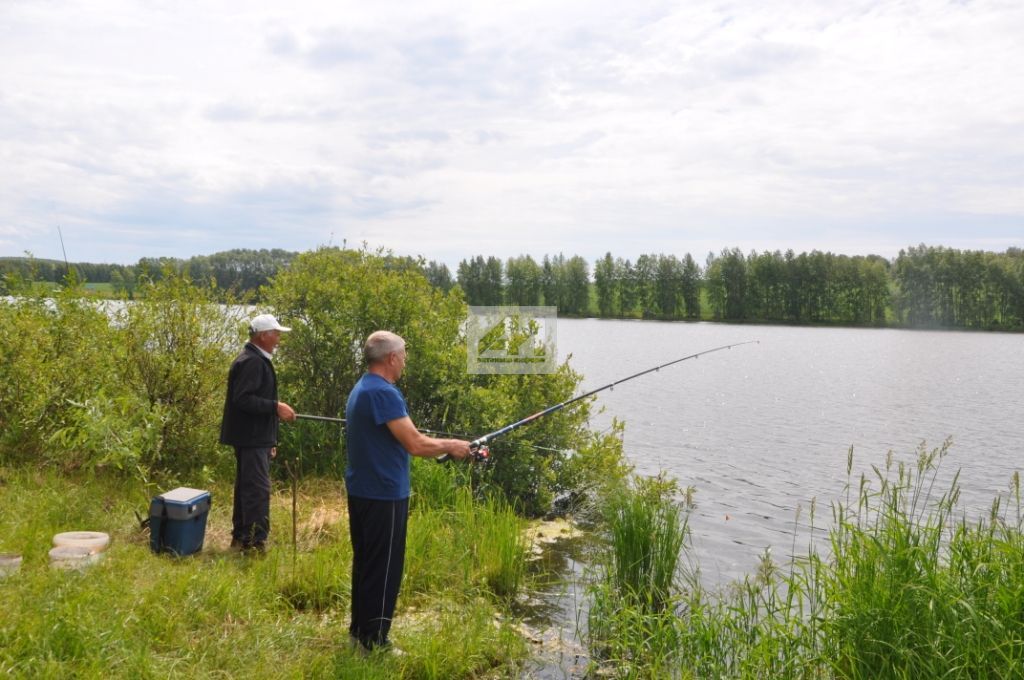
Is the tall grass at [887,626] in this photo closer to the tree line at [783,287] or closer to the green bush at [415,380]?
the green bush at [415,380]

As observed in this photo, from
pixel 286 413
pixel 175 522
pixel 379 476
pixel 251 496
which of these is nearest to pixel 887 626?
pixel 379 476

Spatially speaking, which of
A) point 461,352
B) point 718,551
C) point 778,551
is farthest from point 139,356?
point 778,551

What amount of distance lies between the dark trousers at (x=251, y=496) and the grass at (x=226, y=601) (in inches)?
8.9

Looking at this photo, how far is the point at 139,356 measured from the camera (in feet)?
28.8

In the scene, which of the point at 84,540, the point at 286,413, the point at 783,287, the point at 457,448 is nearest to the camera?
the point at 457,448

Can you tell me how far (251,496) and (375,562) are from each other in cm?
244

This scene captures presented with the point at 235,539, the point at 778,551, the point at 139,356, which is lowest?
the point at 778,551

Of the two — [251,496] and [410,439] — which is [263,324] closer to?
[251,496]

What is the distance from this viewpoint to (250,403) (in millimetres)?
6516

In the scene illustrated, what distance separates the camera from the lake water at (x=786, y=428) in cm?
1216

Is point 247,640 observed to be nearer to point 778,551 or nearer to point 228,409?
point 228,409

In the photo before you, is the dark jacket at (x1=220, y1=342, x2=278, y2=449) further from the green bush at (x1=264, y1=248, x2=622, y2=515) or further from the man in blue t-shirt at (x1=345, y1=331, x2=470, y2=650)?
the green bush at (x1=264, y1=248, x2=622, y2=515)

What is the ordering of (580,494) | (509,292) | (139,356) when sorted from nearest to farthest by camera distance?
(139,356) → (580,494) → (509,292)

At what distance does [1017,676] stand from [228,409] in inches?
237
